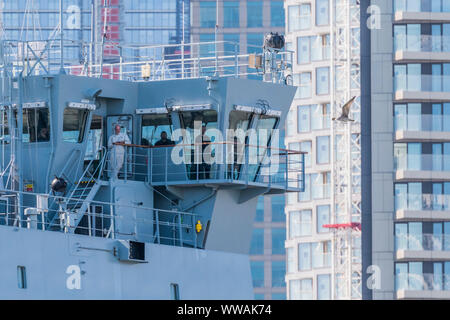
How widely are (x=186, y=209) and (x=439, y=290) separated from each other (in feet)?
171

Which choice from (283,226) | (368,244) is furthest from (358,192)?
(283,226)

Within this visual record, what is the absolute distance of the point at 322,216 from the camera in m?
111

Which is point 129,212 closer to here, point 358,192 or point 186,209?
point 186,209

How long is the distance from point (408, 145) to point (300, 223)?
15.0 m

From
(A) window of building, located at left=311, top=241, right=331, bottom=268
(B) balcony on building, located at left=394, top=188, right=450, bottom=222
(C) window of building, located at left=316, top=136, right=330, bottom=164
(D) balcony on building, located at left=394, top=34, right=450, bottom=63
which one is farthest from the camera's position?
(C) window of building, located at left=316, top=136, right=330, bottom=164

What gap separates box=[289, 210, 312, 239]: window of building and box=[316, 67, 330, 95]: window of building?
9.01 metres

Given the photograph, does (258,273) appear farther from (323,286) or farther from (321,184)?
(323,286)

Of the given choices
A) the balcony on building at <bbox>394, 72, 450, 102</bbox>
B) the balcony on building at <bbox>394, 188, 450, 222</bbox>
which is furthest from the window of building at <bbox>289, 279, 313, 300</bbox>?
the balcony on building at <bbox>394, 72, 450, 102</bbox>

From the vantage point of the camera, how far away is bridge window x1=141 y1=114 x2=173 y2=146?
47.2 metres

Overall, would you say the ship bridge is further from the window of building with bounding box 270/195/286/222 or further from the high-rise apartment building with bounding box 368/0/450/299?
the window of building with bounding box 270/195/286/222

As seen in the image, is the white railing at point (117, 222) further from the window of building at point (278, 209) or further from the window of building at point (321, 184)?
the window of building at point (278, 209)

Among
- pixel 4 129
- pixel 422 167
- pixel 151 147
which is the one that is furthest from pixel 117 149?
pixel 422 167

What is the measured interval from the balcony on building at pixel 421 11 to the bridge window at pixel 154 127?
5742cm

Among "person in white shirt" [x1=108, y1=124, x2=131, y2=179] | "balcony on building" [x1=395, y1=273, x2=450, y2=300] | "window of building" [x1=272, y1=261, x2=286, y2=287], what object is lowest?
"window of building" [x1=272, y1=261, x2=286, y2=287]
